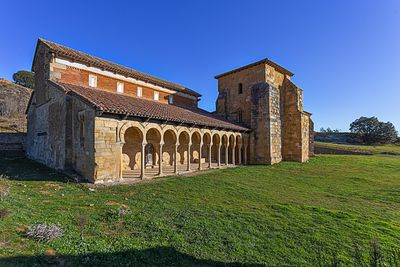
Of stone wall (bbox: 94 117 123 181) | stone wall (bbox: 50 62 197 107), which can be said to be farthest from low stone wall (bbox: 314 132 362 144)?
stone wall (bbox: 94 117 123 181)

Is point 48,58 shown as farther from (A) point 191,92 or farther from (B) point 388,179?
(B) point 388,179

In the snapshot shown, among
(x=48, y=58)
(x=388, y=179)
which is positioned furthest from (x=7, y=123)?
(x=388, y=179)

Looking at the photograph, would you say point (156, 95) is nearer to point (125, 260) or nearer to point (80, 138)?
point (80, 138)

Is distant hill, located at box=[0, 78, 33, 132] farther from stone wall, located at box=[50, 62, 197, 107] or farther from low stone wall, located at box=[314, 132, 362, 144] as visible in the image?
low stone wall, located at box=[314, 132, 362, 144]

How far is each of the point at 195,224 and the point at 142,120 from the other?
8.11 m

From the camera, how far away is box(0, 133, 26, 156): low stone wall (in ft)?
73.2

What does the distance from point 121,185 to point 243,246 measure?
731 cm

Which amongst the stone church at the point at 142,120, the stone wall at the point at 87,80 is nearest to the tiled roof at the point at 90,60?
the stone church at the point at 142,120

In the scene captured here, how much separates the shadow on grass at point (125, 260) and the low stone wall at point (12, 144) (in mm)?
22717

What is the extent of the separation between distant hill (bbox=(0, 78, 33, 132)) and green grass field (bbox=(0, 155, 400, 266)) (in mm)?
27762

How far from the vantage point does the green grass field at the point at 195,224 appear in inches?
201

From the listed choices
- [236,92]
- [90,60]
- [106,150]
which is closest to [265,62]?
[236,92]

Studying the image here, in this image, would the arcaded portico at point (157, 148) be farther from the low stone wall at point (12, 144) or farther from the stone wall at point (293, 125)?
the low stone wall at point (12, 144)

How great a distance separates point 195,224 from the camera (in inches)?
280
